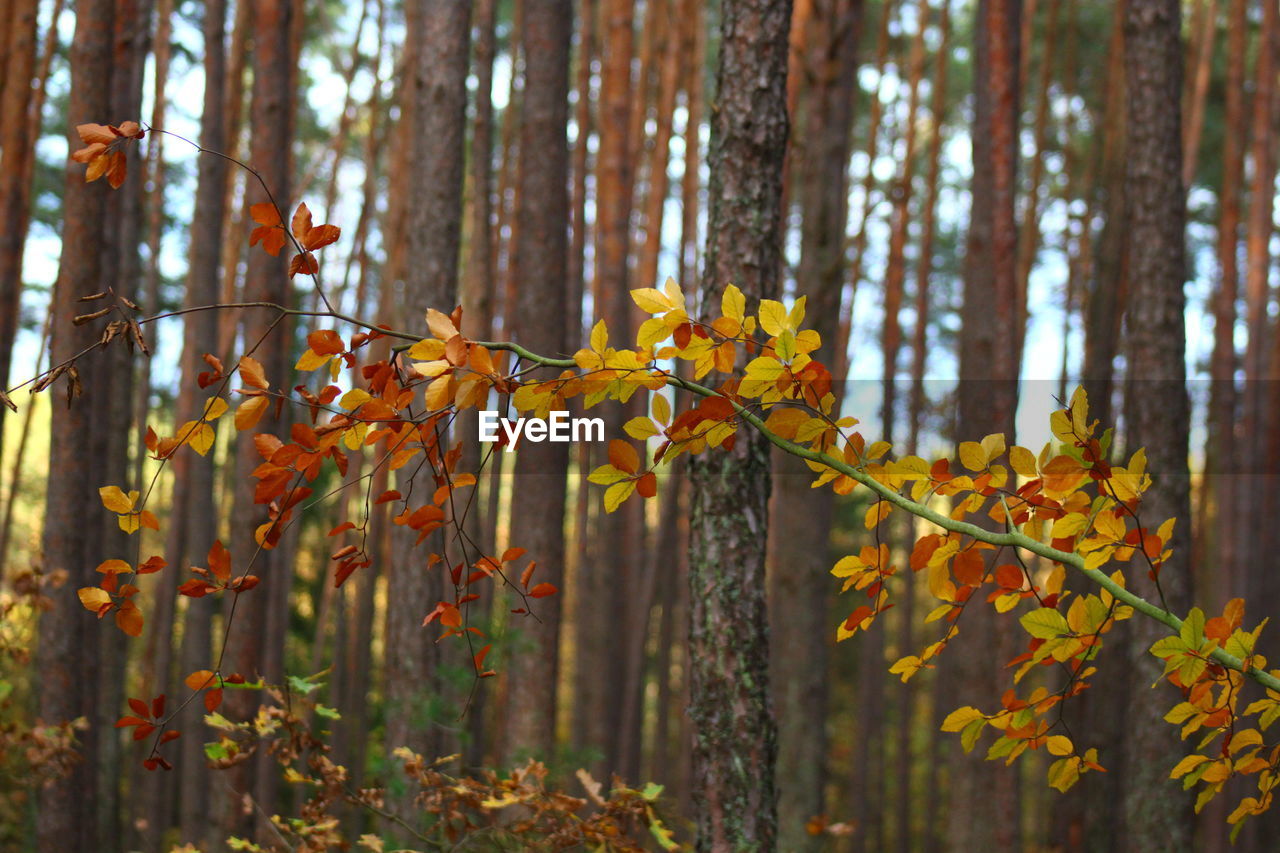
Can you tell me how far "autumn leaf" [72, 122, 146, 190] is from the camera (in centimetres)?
129

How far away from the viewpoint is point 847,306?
12.3 m

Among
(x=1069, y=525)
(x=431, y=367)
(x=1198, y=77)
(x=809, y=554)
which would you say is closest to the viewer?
(x=431, y=367)

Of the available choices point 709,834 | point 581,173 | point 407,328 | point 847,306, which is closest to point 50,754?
point 407,328

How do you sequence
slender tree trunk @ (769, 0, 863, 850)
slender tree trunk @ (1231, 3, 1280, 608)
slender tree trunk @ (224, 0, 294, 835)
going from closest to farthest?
slender tree trunk @ (224, 0, 294, 835)
slender tree trunk @ (769, 0, 863, 850)
slender tree trunk @ (1231, 3, 1280, 608)

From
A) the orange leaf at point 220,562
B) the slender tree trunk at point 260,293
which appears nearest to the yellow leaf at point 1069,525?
the orange leaf at point 220,562

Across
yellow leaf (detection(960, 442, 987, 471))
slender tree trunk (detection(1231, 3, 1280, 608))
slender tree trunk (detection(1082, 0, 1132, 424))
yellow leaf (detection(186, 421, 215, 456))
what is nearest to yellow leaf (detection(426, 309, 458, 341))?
yellow leaf (detection(186, 421, 215, 456))

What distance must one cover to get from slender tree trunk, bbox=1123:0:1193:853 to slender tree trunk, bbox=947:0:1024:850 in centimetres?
128

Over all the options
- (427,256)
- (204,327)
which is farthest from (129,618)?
(204,327)

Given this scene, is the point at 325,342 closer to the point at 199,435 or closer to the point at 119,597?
the point at 199,435

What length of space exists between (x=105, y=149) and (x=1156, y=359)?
4.55 m

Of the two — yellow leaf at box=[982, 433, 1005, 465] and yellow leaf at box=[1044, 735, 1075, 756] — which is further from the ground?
yellow leaf at box=[982, 433, 1005, 465]

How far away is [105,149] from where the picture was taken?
1332 millimetres

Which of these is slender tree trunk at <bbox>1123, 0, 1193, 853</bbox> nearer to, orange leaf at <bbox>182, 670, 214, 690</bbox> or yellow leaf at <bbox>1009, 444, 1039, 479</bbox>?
yellow leaf at <bbox>1009, 444, 1039, 479</bbox>

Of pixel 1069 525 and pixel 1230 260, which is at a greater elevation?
pixel 1230 260
